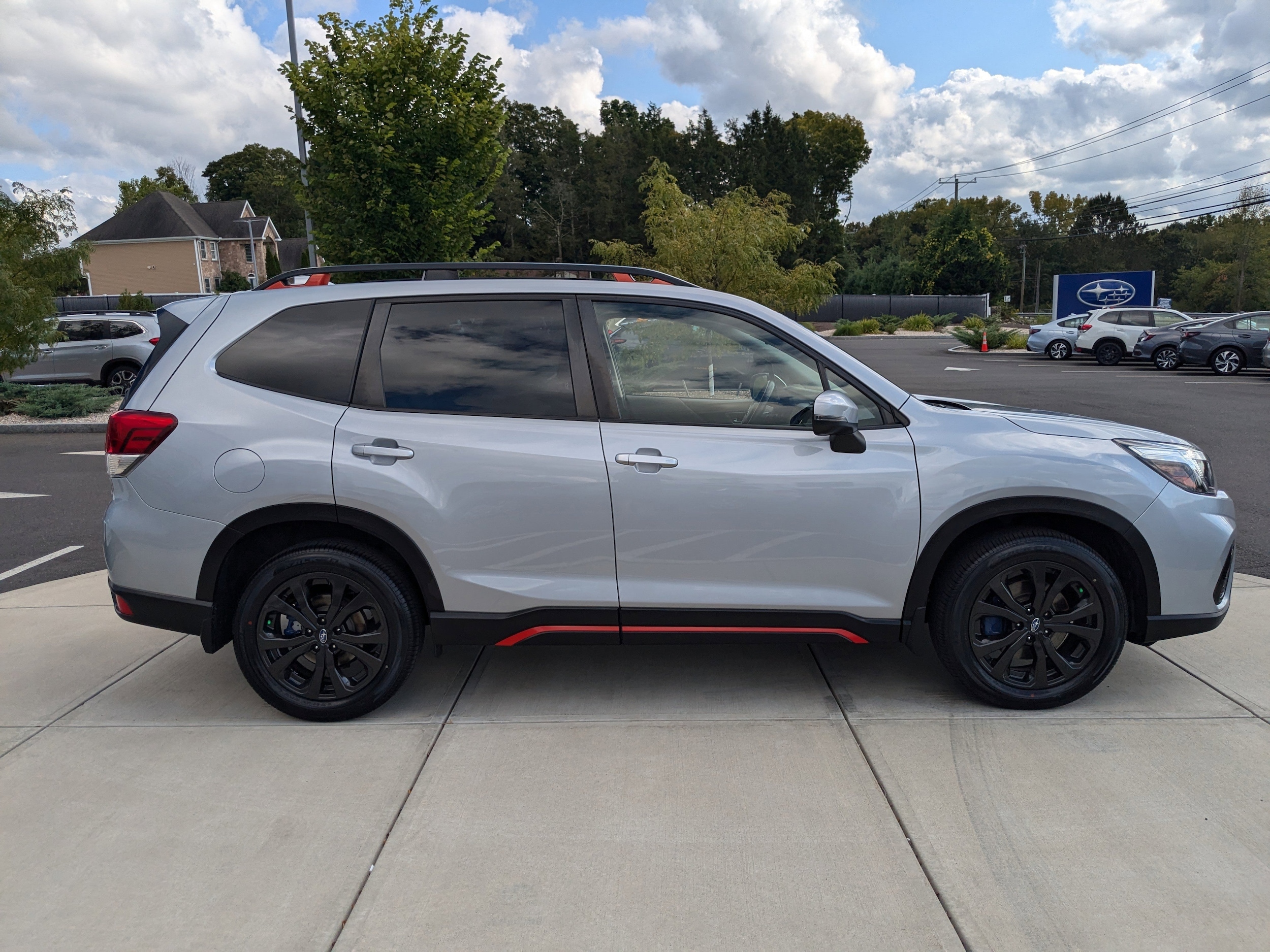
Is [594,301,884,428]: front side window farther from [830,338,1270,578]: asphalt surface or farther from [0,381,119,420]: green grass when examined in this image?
[0,381,119,420]: green grass

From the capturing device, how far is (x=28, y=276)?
15.5 meters

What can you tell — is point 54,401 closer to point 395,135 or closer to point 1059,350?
point 395,135

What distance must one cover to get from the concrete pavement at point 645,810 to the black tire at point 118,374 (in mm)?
13928

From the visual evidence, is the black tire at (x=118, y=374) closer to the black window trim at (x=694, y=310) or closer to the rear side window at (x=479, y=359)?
the rear side window at (x=479, y=359)

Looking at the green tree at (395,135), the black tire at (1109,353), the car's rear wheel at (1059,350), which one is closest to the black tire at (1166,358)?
the black tire at (1109,353)

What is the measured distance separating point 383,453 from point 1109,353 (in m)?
25.8

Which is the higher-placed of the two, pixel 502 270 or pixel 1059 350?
pixel 502 270

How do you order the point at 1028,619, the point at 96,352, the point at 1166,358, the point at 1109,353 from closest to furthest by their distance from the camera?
the point at 1028,619 < the point at 96,352 < the point at 1166,358 < the point at 1109,353

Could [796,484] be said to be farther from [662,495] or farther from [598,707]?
[598,707]

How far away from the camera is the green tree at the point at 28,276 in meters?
14.5

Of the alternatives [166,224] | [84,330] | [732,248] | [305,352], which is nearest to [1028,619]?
[305,352]

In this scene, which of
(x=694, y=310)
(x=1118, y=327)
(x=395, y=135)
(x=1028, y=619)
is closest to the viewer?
(x=1028, y=619)

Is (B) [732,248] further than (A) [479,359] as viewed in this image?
Yes

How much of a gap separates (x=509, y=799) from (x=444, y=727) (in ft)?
2.32
